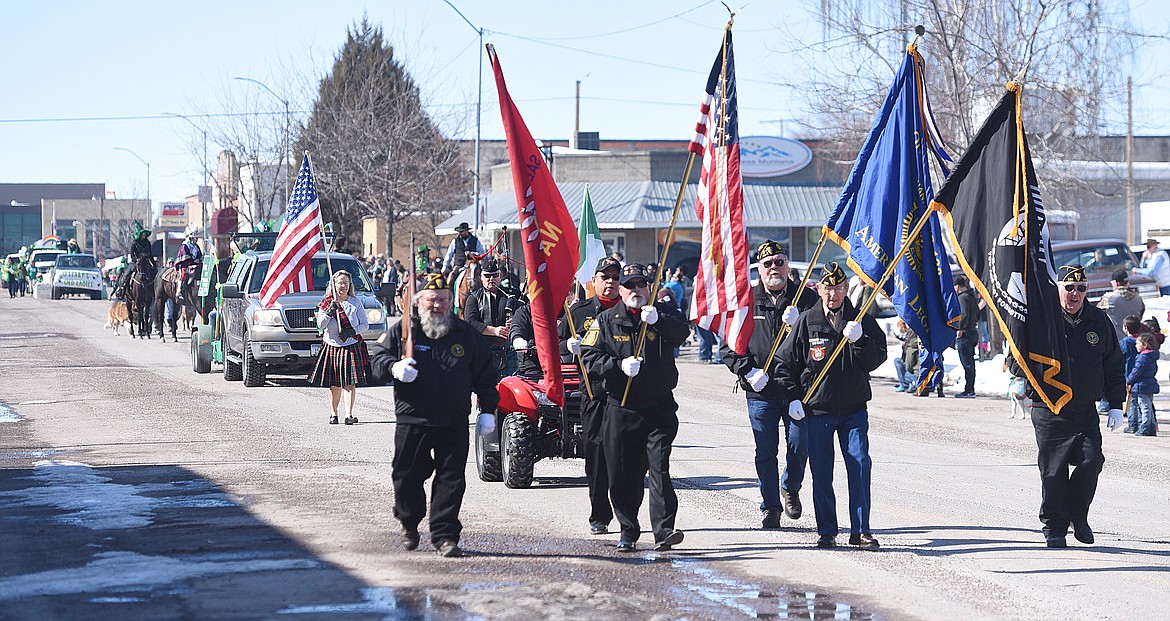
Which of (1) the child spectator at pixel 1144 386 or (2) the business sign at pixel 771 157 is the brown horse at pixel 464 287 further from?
(2) the business sign at pixel 771 157

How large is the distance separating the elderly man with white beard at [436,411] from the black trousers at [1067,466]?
3.68m

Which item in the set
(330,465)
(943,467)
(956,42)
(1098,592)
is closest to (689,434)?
(943,467)

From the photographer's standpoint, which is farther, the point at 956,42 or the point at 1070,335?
the point at 956,42

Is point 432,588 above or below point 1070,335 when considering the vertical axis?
below

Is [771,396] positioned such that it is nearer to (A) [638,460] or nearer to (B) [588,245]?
(A) [638,460]

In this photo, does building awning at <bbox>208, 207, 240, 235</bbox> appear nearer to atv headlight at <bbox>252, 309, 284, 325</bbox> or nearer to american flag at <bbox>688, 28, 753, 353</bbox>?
atv headlight at <bbox>252, 309, 284, 325</bbox>

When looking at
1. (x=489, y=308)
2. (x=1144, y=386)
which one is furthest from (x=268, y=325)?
(x=1144, y=386)

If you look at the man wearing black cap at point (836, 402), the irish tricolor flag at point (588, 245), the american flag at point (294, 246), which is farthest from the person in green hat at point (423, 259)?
the man wearing black cap at point (836, 402)

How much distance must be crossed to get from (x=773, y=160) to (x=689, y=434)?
33.1 metres

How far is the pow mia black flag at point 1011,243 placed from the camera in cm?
917

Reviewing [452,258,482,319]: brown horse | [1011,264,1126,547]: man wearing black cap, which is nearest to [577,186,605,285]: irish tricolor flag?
[452,258,482,319]: brown horse

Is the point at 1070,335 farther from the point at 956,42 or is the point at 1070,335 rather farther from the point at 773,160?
the point at 773,160

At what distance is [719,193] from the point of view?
9969 millimetres

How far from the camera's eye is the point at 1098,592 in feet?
26.1
